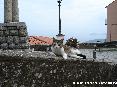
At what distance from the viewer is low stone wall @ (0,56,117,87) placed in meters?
3.35

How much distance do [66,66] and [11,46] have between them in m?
5.40

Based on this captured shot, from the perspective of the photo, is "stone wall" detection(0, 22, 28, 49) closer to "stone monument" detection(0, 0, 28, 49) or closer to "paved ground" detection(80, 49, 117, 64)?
"stone monument" detection(0, 0, 28, 49)

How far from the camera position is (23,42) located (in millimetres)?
9047

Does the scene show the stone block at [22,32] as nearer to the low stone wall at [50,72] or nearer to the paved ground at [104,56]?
the paved ground at [104,56]

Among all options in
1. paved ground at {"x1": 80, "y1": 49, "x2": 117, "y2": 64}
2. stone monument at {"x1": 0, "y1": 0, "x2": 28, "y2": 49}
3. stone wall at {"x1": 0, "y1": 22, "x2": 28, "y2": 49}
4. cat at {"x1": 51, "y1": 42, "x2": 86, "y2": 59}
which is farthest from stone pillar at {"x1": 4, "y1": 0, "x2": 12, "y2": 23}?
cat at {"x1": 51, "y1": 42, "x2": 86, "y2": 59}

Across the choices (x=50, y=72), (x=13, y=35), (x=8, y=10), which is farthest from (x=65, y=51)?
(x=8, y=10)

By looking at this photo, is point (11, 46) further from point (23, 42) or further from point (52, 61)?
point (52, 61)

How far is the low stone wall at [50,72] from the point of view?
11.0 feet

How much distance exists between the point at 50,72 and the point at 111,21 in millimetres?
51999

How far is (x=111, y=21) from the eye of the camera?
54688 millimetres

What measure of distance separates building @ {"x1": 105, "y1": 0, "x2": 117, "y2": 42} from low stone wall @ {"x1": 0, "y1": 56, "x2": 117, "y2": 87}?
49.2 meters

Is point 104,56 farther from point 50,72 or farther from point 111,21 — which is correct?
point 111,21

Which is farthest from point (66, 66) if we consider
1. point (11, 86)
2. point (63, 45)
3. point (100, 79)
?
point (63, 45)

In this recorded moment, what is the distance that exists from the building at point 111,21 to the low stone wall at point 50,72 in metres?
49.2
